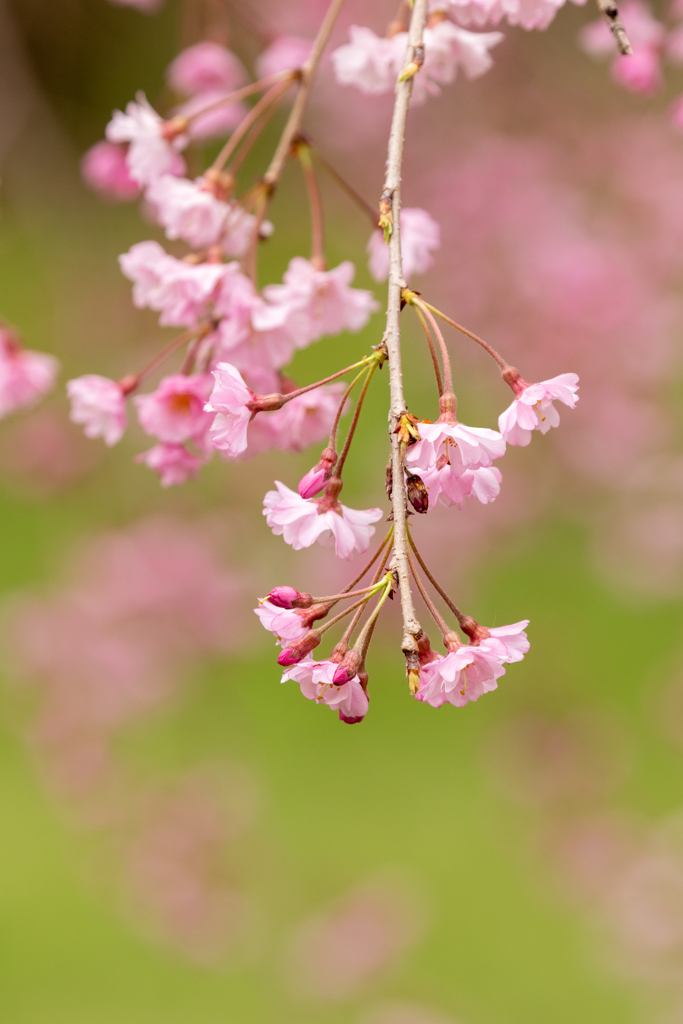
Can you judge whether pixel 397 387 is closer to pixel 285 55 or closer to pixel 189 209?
pixel 189 209

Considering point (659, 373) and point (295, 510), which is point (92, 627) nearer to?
point (659, 373)

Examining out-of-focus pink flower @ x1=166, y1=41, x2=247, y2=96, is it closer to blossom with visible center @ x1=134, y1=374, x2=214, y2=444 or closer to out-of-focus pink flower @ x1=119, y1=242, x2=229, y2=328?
out-of-focus pink flower @ x1=119, y1=242, x2=229, y2=328

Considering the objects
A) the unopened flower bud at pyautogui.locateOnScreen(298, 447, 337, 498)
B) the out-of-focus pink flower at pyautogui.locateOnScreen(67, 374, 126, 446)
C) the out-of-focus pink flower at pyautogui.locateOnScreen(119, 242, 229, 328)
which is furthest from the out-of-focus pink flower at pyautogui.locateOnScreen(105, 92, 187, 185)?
the unopened flower bud at pyautogui.locateOnScreen(298, 447, 337, 498)

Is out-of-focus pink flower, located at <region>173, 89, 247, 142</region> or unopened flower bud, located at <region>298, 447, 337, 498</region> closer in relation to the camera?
unopened flower bud, located at <region>298, 447, 337, 498</region>

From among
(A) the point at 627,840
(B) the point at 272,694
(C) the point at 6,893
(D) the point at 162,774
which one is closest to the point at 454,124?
(D) the point at 162,774

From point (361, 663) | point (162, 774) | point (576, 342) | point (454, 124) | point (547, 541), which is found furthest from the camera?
point (547, 541)

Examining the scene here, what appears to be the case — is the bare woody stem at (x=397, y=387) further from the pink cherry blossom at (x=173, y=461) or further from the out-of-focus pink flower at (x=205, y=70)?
the out-of-focus pink flower at (x=205, y=70)
